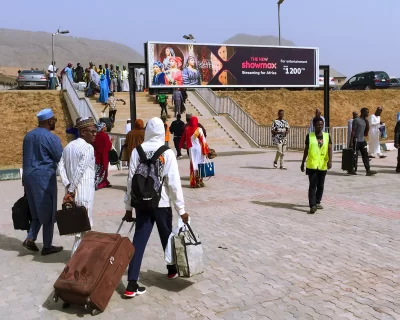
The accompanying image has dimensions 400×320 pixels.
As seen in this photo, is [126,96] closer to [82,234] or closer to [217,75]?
[217,75]

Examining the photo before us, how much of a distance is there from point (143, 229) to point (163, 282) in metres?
0.73

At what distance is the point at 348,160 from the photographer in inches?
490

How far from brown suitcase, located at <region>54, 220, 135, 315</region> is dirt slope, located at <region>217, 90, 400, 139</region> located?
2285 cm


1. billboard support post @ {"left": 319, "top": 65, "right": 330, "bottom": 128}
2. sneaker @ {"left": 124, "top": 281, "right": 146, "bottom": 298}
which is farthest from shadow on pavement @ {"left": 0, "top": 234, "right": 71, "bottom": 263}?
billboard support post @ {"left": 319, "top": 65, "right": 330, "bottom": 128}

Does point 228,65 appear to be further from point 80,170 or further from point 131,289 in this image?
point 131,289

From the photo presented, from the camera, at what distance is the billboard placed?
1677cm

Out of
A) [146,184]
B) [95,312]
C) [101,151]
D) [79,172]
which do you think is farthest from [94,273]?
[101,151]

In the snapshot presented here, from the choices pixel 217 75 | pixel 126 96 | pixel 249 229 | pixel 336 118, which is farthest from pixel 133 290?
pixel 336 118

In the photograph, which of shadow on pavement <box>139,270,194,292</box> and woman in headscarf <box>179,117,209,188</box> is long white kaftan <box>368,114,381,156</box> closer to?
woman in headscarf <box>179,117,209,188</box>

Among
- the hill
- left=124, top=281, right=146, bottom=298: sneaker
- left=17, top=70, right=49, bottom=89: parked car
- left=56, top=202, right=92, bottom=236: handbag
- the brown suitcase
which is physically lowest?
left=124, top=281, right=146, bottom=298: sneaker

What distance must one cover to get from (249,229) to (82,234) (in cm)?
283

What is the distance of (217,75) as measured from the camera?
1897cm

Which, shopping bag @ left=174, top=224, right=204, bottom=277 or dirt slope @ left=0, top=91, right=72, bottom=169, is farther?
dirt slope @ left=0, top=91, right=72, bottom=169

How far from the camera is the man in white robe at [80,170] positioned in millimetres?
5301
